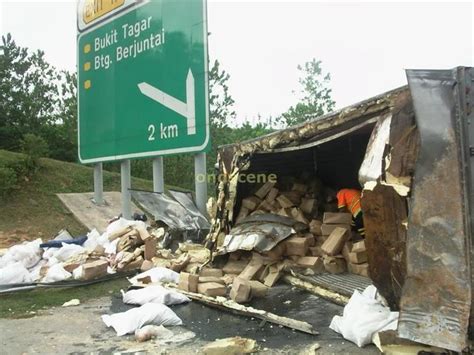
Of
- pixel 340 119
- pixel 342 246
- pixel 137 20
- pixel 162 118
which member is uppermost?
pixel 137 20

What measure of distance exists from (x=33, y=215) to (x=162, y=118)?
21.5 feet

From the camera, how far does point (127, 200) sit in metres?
9.88

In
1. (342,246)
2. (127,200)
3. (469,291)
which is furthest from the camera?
(127,200)

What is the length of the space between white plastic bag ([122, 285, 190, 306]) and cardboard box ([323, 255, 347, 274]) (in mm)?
1795

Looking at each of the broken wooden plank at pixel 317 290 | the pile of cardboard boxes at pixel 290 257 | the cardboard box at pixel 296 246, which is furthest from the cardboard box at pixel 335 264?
the broken wooden plank at pixel 317 290

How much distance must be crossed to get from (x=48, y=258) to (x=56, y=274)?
1.37 m

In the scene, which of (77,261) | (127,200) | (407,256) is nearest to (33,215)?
(127,200)

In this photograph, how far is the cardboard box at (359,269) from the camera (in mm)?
5652

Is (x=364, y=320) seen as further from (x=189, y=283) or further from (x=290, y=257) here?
(x=290, y=257)

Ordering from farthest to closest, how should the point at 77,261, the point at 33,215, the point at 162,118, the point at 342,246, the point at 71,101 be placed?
1. the point at 71,101
2. the point at 33,215
3. the point at 162,118
4. the point at 77,261
5. the point at 342,246

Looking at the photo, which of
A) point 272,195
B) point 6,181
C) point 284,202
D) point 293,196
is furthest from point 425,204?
point 6,181

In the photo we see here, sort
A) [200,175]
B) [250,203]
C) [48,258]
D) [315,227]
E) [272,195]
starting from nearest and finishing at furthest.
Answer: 1. [315,227]
2. [250,203]
3. [272,195]
4. [48,258]
5. [200,175]

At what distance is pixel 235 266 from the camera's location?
20.7 ft

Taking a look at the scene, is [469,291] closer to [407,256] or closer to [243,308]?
[407,256]
